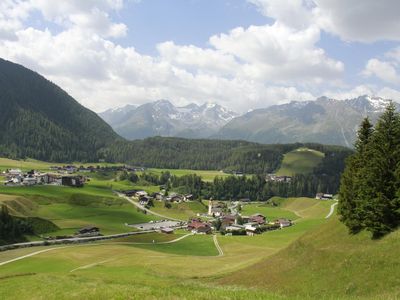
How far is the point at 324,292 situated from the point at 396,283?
21.4 ft

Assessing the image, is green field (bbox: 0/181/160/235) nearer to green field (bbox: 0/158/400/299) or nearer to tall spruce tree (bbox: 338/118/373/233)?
green field (bbox: 0/158/400/299)

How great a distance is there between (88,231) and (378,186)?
10509 centimetres

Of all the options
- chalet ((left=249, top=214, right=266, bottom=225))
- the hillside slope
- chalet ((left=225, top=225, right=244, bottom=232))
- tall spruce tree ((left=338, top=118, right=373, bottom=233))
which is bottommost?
chalet ((left=225, top=225, right=244, bottom=232))

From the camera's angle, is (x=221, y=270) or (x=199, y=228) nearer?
(x=221, y=270)

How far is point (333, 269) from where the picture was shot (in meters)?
44.2

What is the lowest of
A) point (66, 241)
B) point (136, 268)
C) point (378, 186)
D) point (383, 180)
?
point (66, 241)

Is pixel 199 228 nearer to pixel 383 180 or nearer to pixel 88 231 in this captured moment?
pixel 88 231

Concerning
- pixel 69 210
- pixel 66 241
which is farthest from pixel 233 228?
pixel 66 241

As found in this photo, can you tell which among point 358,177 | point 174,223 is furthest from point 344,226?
point 174,223

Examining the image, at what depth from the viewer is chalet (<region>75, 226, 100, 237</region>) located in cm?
13281

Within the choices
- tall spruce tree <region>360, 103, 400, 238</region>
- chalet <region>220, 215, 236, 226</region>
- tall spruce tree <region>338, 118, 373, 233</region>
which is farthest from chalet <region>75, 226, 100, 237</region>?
tall spruce tree <region>360, 103, 400, 238</region>

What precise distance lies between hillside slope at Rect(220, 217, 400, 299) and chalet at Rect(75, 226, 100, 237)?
85.4 metres

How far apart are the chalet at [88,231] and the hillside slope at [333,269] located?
85.4m

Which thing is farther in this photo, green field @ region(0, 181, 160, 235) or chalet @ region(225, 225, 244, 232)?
chalet @ region(225, 225, 244, 232)
